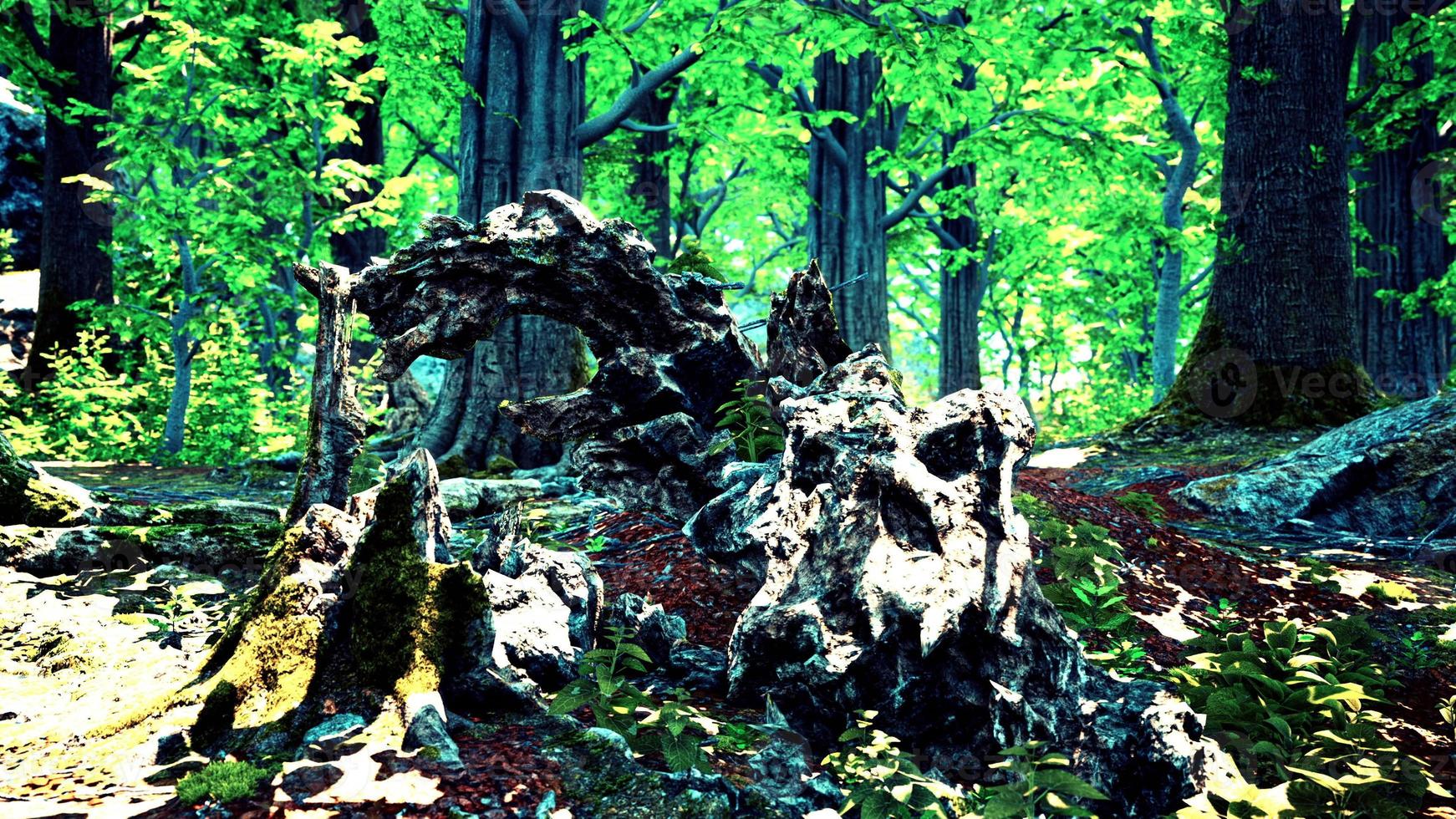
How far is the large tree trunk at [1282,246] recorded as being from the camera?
33.9 ft

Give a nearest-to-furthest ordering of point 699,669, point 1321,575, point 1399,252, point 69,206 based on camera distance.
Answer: point 699,669 < point 1321,575 < point 69,206 < point 1399,252

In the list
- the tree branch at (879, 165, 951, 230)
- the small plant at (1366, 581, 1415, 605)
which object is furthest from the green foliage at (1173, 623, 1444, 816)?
the tree branch at (879, 165, 951, 230)

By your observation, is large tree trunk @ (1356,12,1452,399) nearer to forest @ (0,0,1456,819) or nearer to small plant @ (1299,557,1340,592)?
forest @ (0,0,1456,819)

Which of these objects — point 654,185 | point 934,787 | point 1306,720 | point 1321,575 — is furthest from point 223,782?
point 654,185

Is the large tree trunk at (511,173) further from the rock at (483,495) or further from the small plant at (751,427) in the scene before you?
the small plant at (751,427)

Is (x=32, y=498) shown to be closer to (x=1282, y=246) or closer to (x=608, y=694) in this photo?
(x=608, y=694)

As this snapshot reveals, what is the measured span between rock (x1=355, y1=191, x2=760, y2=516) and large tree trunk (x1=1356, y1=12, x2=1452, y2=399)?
1413cm

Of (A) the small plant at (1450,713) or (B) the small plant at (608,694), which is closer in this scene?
(B) the small plant at (608,694)

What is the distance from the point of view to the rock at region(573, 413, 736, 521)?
574cm

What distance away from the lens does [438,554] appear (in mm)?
4500

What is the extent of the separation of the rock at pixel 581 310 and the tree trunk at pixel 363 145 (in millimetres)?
12921

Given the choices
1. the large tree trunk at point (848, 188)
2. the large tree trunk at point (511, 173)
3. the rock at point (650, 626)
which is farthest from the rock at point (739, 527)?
the large tree trunk at point (848, 188)

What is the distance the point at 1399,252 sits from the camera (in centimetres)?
1498

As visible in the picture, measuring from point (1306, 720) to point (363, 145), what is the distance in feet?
58.0
